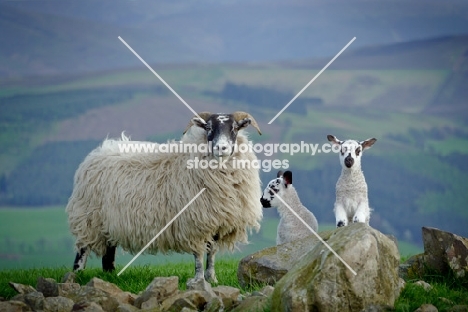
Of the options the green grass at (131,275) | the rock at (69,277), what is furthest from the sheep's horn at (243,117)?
the rock at (69,277)

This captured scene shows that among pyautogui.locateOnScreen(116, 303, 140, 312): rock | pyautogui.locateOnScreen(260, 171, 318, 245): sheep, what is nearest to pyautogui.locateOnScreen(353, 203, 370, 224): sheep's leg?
pyautogui.locateOnScreen(260, 171, 318, 245): sheep

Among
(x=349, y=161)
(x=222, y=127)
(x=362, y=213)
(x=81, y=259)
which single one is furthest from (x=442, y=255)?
(x=81, y=259)

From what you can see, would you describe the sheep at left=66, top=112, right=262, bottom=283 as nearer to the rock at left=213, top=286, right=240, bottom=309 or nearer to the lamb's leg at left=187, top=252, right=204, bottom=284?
the lamb's leg at left=187, top=252, right=204, bottom=284

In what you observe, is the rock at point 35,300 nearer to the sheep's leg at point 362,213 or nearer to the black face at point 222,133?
the black face at point 222,133

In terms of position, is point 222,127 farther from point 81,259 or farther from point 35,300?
point 81,259

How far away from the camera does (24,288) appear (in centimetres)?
1095

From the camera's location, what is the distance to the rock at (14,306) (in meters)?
9.66

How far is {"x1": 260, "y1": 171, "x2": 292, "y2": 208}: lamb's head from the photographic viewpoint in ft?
40.0

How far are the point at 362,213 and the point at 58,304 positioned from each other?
4065 millimetres

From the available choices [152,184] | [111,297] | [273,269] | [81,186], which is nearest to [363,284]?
[273,269]

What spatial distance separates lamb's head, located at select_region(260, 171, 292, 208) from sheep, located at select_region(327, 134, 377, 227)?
1309 millimetres

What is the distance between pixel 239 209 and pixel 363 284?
3.65m

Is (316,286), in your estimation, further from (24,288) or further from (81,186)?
(81,186)

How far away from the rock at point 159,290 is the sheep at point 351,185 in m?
2.38
